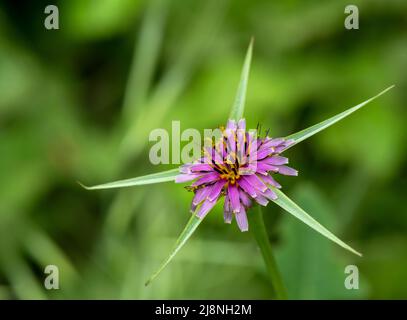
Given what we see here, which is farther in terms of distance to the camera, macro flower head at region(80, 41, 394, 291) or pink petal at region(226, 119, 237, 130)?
pink petal at region(226, 119, 237, 130)

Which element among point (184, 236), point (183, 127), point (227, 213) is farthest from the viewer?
point (183, 127)

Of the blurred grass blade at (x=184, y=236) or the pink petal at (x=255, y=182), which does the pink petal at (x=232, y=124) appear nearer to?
the pink petal at (x=255, y=182)

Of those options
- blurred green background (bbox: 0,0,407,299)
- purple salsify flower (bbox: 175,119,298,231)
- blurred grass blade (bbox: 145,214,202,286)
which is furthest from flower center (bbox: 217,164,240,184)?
blurred green background (bbox: 0,0,407,299)

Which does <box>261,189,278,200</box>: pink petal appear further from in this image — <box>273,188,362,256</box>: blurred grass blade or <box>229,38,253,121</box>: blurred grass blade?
<box>229,38,253,121</box>: blurred grass blade

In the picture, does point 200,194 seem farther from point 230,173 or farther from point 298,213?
point 298,213

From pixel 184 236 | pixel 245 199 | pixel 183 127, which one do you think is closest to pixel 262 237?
pixel 245 199

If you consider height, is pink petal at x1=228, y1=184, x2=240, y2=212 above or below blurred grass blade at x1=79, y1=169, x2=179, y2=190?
below
